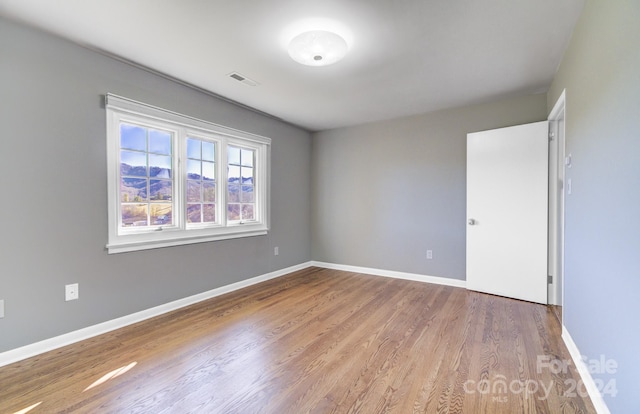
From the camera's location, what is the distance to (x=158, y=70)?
2.73 m

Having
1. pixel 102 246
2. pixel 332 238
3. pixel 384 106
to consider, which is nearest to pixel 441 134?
pixel 384 106

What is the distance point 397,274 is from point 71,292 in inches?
149

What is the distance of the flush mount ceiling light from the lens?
2.06 meters

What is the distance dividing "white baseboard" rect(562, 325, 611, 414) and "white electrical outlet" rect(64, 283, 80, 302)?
3.58 m

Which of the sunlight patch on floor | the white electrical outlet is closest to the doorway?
the sunlight patch on floor

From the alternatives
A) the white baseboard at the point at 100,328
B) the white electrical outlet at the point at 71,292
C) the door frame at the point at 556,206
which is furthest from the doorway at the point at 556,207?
the white electrical outlet at the point at 71,292

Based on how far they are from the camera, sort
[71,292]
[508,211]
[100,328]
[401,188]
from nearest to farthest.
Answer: [71,292] < [100,328] < [508,211] < [401,188]

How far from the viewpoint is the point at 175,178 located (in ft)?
9.95

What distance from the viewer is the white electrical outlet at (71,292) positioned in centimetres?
223

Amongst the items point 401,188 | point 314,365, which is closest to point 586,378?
point 314,365

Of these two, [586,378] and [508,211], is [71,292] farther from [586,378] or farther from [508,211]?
[508,211]

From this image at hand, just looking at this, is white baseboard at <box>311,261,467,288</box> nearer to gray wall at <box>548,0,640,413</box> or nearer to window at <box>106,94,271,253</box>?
window at <box>106,94,271,253</box>

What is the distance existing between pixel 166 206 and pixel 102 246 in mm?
713

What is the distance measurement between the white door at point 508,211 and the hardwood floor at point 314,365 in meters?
0.39
